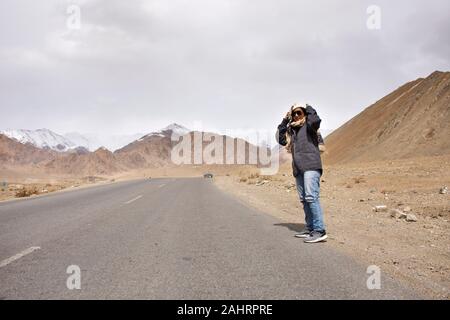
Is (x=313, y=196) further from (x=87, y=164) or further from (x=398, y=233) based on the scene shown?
(x=87, y=164)

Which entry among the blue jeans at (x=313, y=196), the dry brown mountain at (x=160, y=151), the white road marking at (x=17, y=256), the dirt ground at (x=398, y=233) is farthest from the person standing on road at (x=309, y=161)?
the dry brown mountain at (x=160, y=151)

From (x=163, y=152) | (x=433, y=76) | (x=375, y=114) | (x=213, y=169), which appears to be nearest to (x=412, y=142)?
(x=433, y=76)

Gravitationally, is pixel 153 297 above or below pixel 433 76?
below

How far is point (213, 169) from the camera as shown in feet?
366

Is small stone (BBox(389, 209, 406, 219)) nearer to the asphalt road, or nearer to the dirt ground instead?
the dirt ground

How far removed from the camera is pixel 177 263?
518 centimetres

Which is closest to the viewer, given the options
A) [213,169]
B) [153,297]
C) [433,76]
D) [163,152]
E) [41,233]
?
[153,297]

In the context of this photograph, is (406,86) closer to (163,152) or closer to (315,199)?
(315,199)

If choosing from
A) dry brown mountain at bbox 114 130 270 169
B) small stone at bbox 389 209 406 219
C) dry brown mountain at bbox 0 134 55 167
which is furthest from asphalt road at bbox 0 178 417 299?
dry brown mountain at bbox 0 134 55 167

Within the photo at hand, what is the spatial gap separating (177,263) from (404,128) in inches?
1598

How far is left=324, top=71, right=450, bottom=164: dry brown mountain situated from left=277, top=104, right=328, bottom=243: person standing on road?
1161 inches

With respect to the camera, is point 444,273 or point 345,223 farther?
point 345,223

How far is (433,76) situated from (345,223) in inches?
1765

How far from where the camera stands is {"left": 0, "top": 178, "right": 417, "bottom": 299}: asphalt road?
13.1 ft
